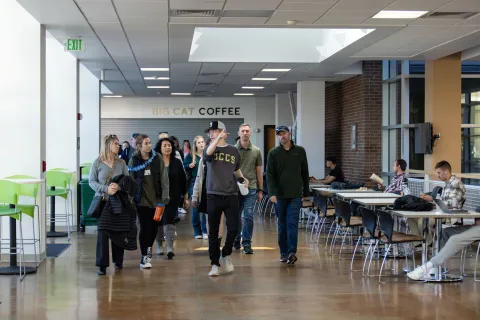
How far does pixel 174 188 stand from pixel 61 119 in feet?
13.9

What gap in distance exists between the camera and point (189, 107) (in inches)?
992

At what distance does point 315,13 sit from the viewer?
8.96 m

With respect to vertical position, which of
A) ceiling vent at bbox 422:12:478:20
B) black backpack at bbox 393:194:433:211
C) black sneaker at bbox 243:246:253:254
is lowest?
black sneaker at bbox 243:246:253:254

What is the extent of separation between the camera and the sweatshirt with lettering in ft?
26.2

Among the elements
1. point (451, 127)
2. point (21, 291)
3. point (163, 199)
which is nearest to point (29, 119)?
point (163, 199)

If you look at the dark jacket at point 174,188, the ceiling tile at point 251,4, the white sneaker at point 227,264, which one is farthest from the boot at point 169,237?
the ceiling tile at point 251,4

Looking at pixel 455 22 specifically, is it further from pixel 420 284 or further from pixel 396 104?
pixel 396 104

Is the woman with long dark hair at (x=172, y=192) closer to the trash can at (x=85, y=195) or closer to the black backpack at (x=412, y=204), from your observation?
the black backpack at (x=412, y=204)

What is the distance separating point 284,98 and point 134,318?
16.9 m

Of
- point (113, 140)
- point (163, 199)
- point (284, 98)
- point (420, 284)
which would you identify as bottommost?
point (420, 284)

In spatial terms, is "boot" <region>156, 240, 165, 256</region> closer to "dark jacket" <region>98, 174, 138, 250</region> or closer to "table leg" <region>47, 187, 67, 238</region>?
"dark jacket" <region>98, 174, 138, 250</region>

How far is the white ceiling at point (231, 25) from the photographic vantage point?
848 centimetres

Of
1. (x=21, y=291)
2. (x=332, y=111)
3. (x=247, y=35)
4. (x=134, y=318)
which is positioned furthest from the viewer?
(x=332, y=111)

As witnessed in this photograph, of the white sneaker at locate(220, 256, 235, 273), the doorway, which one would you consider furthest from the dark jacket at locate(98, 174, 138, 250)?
the doorway
